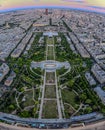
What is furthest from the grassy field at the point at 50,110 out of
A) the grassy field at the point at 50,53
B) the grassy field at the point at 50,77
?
the grassy field at the point at 50,53

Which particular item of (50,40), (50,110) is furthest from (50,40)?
(50,110)

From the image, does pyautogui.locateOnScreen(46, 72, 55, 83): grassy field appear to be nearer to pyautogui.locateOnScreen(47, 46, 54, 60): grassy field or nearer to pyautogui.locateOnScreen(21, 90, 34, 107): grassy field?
pyautogui.locateOnScreen(21, 90, 34, 107): grassy field

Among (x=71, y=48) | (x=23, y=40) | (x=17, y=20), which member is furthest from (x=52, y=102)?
(x=17, y=20)

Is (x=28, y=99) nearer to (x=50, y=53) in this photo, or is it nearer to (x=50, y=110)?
(x=50, y=110)

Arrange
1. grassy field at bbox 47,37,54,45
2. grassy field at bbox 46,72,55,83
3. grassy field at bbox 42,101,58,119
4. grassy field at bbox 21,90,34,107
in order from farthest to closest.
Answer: grassy field at bbox 47,37,54,45
grassy field at bbox 46,72,55,83
grassy field at bbox 21,90,34,107
grassy field at bbox 42,101,58,119

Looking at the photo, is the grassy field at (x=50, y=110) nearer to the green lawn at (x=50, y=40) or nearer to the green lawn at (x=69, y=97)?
the green lawn at (x=69, y=97)

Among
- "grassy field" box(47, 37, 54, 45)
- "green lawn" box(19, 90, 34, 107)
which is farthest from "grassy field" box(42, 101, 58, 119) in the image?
"grassy field" box(47, 37, 54, 45)
